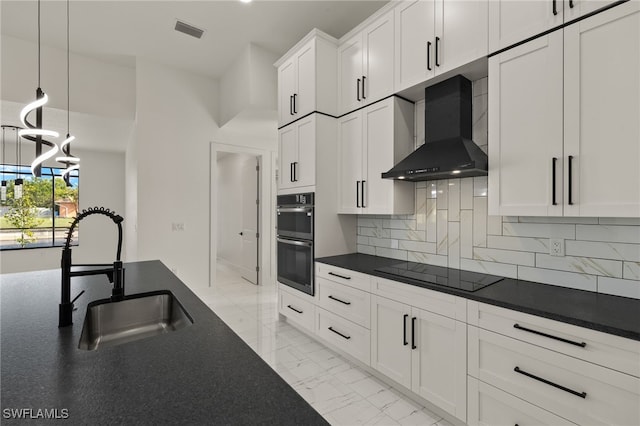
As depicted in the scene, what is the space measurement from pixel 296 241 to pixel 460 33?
2.21 m

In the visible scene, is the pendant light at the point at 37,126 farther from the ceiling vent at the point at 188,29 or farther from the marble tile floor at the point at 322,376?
the marble tile floor at the point at 322,376

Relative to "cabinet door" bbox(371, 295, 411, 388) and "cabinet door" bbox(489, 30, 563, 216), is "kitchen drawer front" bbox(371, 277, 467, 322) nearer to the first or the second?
"cabinet door" bbox(371, 295, 411, 388)

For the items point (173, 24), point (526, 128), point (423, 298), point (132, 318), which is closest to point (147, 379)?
point (132, 318)

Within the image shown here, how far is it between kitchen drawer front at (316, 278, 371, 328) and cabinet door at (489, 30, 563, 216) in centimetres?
114

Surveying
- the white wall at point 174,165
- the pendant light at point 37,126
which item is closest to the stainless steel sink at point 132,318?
the pendant light at point 37,126

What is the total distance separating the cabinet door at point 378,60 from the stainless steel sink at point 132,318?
2.25 meters

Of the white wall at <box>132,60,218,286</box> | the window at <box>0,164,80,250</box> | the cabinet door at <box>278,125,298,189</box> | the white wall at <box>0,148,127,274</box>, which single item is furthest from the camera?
the white wall at <box>0,148,127,274</box>

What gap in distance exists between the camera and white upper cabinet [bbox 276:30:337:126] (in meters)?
2.88

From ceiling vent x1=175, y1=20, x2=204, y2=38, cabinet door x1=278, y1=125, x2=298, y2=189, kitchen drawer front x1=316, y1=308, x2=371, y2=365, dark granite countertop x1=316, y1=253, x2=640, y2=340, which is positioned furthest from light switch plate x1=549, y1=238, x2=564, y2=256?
ceiling vent x1=175, y1=20, x2=204, y2=38

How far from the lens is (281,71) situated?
3371 mm

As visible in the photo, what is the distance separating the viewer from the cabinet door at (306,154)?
2883 millimetres

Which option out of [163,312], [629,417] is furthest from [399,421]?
[163,312]

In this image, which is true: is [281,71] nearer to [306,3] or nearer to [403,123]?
[306,3]

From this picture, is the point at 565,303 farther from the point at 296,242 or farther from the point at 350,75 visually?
the point at 350,75
